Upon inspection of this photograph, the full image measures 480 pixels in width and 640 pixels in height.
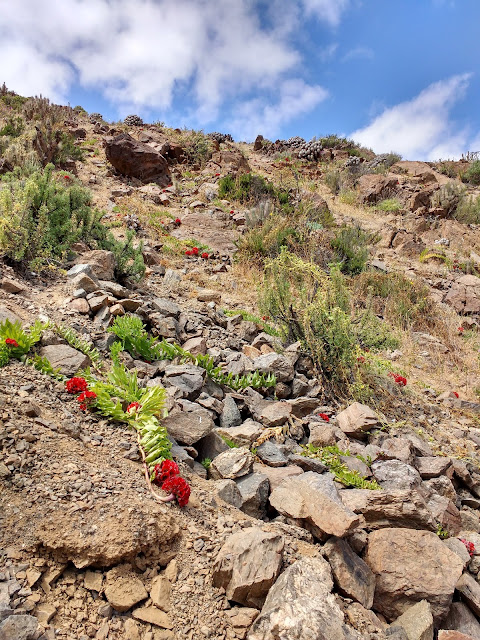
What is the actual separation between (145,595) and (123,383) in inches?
59.5

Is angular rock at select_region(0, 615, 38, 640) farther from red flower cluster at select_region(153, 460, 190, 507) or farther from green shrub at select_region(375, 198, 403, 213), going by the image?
green shrub at select_region(375, 198, 403, 213)

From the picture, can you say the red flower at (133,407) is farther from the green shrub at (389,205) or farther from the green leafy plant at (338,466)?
the green shrub at (389,205)

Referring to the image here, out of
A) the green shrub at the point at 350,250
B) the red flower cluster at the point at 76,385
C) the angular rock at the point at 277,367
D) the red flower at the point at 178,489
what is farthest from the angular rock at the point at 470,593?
the green shrub at the point at 350,250

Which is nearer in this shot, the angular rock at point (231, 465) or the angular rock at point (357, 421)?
the angular rock at point (231, 465)

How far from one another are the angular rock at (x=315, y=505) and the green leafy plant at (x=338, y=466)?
0.40m

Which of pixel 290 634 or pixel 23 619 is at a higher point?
pixel 23 619

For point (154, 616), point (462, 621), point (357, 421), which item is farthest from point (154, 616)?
point (357, 421)

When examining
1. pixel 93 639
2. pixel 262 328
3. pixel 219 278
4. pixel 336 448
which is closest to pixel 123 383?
pixel 93 639

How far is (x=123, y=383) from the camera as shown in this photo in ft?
9.81

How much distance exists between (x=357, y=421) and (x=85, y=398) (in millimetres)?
2590

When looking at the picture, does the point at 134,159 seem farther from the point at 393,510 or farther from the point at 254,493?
the point at 393,510

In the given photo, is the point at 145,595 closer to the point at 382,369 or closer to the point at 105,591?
the point at 105,591

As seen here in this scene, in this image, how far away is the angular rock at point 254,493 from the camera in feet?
8.39

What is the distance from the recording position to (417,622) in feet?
6.51
